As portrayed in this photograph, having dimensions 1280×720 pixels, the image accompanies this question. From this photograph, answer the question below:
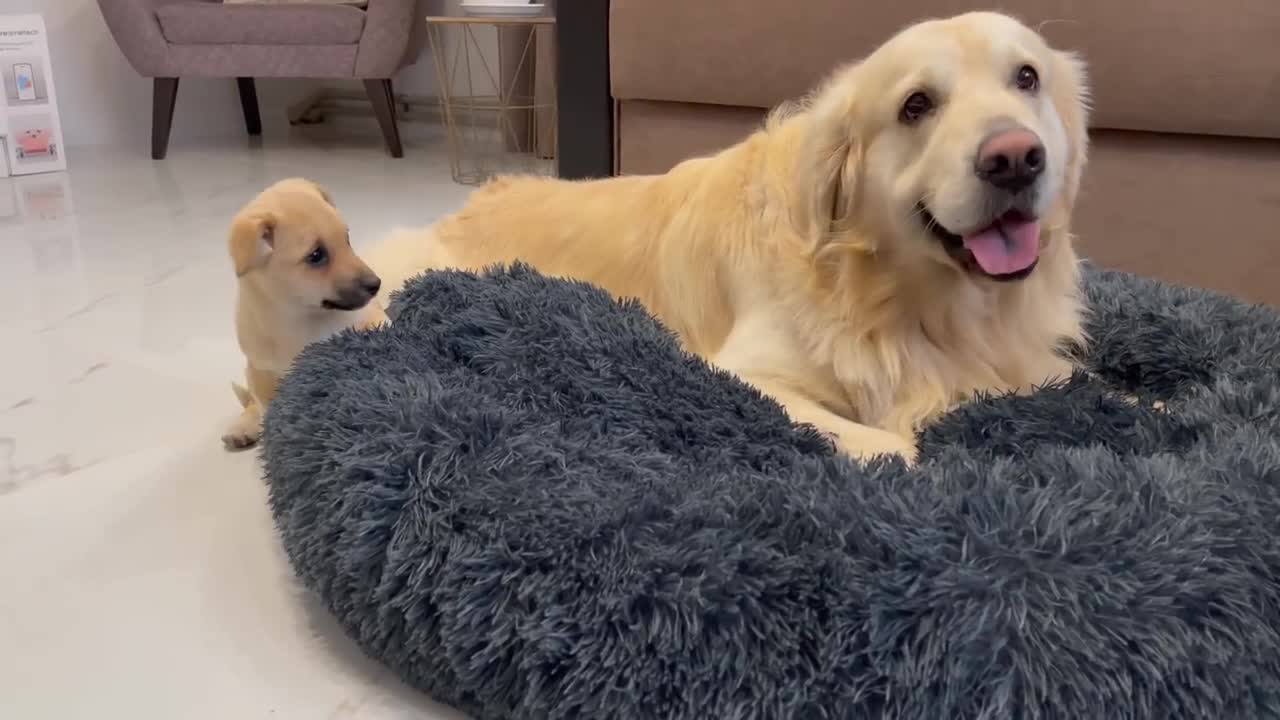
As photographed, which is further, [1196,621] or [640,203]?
[640,203]

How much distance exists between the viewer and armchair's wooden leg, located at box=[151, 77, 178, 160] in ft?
12.8

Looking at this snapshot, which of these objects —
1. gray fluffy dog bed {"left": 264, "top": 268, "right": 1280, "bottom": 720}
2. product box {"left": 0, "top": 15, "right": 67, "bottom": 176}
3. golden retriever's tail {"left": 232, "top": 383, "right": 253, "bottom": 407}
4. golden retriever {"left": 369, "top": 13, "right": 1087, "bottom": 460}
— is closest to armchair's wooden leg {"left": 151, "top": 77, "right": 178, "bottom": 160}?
product box {"left": 0, "top": 15, "right": 67, "bottom": 176}

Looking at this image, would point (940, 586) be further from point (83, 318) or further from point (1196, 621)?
point (83, 318)

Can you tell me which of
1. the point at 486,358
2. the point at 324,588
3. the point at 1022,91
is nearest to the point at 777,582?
the point at 324,588

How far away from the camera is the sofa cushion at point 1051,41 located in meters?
1.63

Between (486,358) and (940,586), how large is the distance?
668mm

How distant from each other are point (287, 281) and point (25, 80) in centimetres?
306

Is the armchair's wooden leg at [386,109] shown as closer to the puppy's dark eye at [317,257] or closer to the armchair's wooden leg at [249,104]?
the armchair's wooden leg at [249,104]

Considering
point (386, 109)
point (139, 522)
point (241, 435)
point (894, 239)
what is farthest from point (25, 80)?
point (894, 239)

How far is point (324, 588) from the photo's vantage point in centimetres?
94

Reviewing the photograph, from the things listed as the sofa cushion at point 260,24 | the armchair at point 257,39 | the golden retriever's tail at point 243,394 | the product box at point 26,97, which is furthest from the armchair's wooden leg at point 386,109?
the golden retriever's tail at point 243,394

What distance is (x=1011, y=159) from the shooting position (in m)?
0.98

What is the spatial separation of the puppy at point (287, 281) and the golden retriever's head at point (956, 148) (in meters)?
0.63

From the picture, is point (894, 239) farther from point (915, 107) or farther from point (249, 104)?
point (249, 104)
